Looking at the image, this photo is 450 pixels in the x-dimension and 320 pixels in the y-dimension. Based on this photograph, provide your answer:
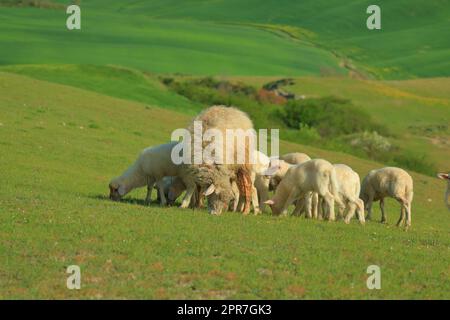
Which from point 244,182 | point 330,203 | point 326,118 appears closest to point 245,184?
point 244,182

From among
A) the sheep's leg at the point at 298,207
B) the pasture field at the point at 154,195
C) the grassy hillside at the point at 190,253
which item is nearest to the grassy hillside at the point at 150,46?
the pasture field at the point at 154,195


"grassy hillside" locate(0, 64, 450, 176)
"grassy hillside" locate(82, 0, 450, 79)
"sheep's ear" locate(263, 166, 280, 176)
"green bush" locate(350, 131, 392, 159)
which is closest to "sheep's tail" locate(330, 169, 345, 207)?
"sheep's ear" locate(263, 166, 280, 176)

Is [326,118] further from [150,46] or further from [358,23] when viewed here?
[358,23]

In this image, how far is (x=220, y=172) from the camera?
1725 cm

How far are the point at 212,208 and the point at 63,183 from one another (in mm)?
6691

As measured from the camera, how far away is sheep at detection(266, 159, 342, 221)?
17156 mm

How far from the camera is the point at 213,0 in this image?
14025 cm

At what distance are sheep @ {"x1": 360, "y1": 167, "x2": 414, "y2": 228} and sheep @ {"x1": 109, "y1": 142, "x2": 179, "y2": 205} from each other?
5.30m

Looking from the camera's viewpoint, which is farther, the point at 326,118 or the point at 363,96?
the point at 363,96

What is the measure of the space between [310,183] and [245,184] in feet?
4.28

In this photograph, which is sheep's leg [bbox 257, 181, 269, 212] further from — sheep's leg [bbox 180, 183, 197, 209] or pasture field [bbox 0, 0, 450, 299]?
pasture field [bbox 0, 0, 450, 299]
